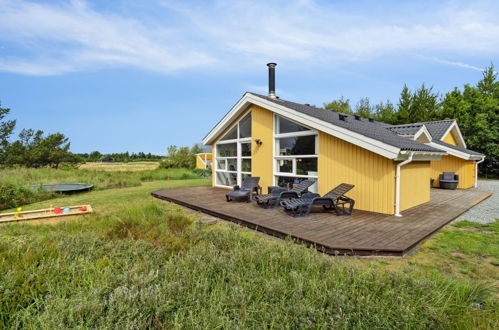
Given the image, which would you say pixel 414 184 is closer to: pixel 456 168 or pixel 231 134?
pixel 231 134

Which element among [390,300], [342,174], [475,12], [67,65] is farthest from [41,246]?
[475,12]

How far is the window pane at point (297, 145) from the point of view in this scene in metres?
8.26

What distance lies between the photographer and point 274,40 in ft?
39.1

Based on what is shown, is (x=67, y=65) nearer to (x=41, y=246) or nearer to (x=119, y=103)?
(x=119, y=103)

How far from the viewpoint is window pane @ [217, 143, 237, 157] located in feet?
38.5

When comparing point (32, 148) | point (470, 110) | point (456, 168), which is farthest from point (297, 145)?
point (32, 148)

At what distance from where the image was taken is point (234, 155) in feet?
38.5

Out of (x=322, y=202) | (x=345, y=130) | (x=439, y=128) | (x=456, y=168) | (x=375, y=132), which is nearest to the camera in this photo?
(x=322, y=202)

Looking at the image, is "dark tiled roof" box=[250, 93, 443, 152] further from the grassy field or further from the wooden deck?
the grassy field

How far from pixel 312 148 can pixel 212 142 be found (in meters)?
6.42

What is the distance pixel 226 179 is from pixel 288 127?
4793 millimetres

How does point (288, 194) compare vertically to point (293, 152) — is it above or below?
below

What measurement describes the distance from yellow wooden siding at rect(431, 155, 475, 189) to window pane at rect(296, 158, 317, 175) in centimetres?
898

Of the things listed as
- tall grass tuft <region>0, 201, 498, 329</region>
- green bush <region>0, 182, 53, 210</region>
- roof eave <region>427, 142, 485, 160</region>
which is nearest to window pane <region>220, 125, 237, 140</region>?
tall grass tuft <region>0, 201, 498, 329</region>
